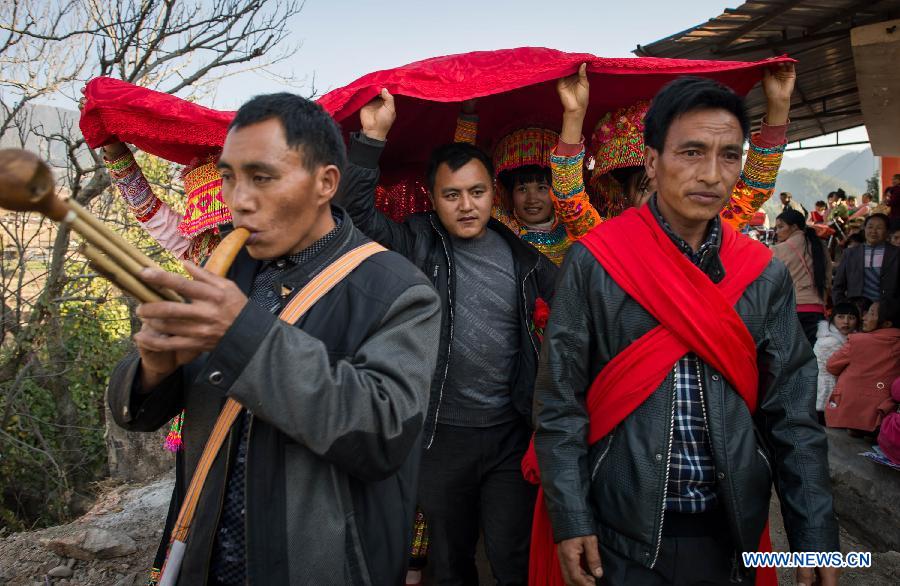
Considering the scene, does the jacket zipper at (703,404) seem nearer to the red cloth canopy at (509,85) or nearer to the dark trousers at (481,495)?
the dark trousers at (481,495)

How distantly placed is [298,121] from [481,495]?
1.77 meters

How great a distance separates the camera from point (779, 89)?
2.32m

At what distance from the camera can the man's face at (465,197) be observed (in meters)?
2.57

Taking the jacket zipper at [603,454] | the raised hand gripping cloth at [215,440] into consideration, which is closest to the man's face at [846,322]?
the jacket zipper at [603,454]

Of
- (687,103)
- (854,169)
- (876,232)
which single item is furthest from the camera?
(854,169)

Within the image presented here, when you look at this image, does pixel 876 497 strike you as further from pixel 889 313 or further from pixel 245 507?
pixel 245 507

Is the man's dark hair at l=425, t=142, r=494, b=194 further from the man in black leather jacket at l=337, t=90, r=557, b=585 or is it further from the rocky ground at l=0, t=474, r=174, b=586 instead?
the rocky ground at l=0, t=474, r=174, b=586

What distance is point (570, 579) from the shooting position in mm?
1709

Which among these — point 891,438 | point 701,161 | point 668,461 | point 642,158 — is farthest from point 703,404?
point 891,438

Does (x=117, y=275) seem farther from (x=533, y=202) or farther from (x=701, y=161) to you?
(x=533, y=202)

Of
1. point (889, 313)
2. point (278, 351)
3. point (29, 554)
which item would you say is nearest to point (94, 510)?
point (29, 554)

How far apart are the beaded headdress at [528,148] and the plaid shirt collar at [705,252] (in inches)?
40.4

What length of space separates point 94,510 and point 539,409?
143 inches

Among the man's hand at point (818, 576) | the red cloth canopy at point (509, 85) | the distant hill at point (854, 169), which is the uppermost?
the distant hill at point (854, 169)
